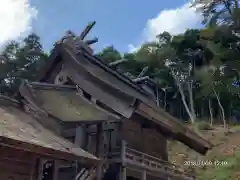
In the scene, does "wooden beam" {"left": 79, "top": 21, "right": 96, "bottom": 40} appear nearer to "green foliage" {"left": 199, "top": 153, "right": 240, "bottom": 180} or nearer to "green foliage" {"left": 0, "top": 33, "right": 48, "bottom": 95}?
"green foliage" {"left": 199, "top": 153, "right": 240, "bottom": 180}

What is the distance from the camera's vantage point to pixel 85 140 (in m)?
12.7

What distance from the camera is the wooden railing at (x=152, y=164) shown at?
508 inches

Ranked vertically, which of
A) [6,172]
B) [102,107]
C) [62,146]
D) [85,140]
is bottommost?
[6,172]

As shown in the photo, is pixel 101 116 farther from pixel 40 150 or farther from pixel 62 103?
pixel 40 150

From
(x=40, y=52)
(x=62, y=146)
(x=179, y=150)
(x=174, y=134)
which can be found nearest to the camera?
(x=62, y=146)

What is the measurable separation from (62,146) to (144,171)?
552cm

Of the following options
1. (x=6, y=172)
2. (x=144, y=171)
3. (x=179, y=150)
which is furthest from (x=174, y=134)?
(x=179, y=150)

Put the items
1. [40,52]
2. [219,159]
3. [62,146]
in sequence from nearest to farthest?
[62,146] → [219,159] → [40,52]

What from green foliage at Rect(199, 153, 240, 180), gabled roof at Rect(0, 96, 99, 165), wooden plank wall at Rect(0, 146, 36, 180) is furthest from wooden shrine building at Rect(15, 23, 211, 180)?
green foliage at Rect(199, 153, 240, 180)

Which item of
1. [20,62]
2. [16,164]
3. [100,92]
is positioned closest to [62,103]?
[100,92]

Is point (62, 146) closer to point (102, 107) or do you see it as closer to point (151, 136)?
point (102, 107)

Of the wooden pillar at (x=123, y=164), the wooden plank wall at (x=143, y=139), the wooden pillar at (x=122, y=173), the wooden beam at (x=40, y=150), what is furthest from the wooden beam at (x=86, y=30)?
the wooden beam at (x=40, y=150)

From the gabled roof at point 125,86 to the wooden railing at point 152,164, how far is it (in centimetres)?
115

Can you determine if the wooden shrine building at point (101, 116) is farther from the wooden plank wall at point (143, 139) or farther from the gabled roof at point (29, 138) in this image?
the gabled roof at point (29, 138)
